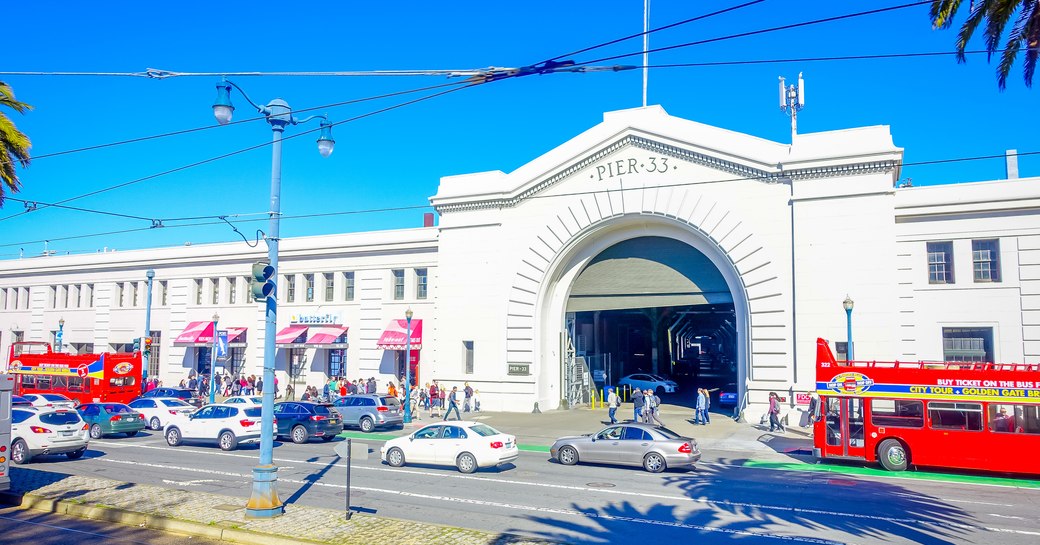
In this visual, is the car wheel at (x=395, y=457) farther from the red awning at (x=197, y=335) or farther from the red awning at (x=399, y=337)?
the red awning at (x=197, y=335)

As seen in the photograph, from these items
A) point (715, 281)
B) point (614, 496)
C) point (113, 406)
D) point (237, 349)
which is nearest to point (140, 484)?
point (614, 496)

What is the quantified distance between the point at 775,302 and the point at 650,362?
34056 millimetres

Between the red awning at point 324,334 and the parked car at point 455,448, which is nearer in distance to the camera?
the parked car at point 455,448

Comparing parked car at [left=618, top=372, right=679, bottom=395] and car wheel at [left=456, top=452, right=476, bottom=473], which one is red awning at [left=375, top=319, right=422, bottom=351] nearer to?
parked car at [left=618, top=372, right=679, bottom=395]

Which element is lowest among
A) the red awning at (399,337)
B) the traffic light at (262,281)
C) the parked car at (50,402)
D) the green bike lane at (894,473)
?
the green bike lane at (894,473)

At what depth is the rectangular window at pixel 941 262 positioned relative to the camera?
30.8 m

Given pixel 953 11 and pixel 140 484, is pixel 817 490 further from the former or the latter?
pixel 140 484

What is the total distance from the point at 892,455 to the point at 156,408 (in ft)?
Answer: 93.9

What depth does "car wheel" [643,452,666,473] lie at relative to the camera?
68.0 ft

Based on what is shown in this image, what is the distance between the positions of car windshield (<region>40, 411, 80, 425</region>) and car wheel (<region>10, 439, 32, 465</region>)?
0.85 meters

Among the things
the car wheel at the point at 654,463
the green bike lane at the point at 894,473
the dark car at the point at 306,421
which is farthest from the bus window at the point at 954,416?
the dark car at the point at 306,421

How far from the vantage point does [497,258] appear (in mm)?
37906

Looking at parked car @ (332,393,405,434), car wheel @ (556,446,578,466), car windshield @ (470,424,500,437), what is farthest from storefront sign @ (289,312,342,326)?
car wheel @ (556,446,578,466)

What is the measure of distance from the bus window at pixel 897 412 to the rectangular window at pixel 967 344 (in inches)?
422
